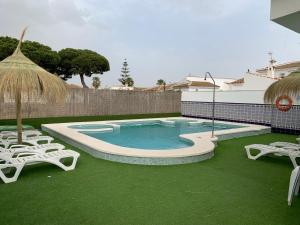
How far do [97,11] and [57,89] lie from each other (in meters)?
13.2

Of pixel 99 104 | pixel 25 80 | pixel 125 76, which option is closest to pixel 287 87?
pixel 25 80

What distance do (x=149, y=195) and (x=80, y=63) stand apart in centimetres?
2879

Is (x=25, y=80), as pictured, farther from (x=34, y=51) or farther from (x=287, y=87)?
(x=34, y=51)

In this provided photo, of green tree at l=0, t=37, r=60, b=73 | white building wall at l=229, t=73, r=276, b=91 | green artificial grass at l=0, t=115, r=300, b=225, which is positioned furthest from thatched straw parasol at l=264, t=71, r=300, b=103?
green tree at l=0, t=37, r=60, b=73

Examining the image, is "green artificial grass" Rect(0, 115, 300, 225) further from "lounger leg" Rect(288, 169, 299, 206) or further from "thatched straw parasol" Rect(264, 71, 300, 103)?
"thatched straw parasol" Rect(264, 71, 300, 103)

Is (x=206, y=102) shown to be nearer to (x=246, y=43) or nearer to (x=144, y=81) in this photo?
(x=246, y=43)

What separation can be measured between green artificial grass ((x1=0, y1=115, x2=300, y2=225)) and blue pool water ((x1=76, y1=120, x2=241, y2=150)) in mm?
3385

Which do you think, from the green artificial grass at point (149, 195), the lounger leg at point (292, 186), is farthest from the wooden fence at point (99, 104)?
the lounger leg at point (292, 186)

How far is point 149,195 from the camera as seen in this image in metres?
4.28

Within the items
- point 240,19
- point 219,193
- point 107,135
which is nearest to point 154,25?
point 240,19

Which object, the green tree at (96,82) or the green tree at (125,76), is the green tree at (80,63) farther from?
the green tree at (96,82)

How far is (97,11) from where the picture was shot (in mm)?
18219

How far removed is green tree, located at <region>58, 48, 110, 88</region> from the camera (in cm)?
3065

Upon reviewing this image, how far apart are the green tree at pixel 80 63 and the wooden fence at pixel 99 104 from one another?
15.0 meters
